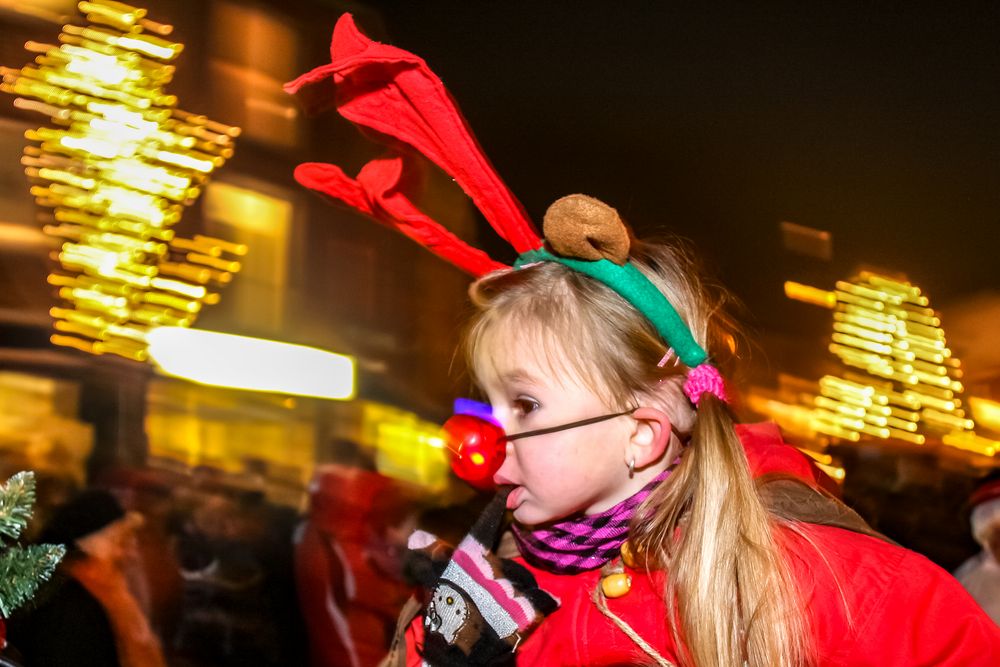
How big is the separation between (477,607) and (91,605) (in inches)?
59.3

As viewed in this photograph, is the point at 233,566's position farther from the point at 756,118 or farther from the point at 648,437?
the point at 756,118

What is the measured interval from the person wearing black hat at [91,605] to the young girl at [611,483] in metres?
1.12

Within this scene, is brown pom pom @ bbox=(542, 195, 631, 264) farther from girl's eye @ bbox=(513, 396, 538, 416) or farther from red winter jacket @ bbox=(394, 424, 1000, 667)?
red winter jacket @ bbox=(394, 424, 1000, 667)

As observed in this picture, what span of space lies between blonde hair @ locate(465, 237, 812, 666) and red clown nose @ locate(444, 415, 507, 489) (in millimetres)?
99

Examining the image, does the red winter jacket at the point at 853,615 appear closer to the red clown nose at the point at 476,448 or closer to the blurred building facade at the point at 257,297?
the red clown nose at the point at 476,448

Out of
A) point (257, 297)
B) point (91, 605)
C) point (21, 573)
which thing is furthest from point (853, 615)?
point (257, 297)

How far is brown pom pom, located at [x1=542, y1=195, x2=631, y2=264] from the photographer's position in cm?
106

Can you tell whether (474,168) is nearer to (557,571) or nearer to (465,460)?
(465,460)

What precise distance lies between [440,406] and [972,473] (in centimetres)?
243

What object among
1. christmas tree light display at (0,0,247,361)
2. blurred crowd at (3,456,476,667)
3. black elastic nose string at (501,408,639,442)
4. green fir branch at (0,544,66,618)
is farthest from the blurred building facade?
green fir branch at (0,544,66,618)

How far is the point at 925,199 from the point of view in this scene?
2818 mm

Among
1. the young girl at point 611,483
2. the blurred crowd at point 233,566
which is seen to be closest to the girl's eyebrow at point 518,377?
the young girl at point 611,483

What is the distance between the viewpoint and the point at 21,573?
1.00m

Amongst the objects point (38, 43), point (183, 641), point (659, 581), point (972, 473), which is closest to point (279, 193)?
point (38, 43)
